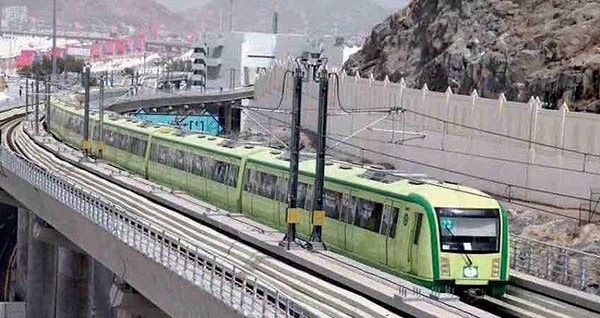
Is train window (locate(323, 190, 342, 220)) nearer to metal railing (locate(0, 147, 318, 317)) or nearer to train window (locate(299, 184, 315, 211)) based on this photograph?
train window (locate(299, 184, 315, 211))

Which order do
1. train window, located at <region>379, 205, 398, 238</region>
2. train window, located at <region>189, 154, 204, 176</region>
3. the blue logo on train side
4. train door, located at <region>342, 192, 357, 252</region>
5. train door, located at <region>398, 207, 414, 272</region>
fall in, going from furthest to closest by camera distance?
the blue logo on train side
train window, located at <region>189, 154, 204, 176</region>
train door, located at <region>342, 192, 357, 252</region>
train window, located at <region>379, 205, 398, 238</region>
train door, located at <region>398, 207, 414, 272</region>

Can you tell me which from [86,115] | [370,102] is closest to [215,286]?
[86,115]

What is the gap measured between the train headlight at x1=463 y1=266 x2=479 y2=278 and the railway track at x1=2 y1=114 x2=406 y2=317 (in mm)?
2280

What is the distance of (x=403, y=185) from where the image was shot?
23.7 m

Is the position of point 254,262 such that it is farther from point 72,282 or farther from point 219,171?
point 72,282

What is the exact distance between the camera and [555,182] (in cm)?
3947

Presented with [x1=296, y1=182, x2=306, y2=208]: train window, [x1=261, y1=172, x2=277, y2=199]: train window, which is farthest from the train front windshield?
[x1=261, y1=172, x2=277, y2=199]: train window

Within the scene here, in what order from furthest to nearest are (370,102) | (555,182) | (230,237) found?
(370,102) → (555,182) → (230,237)

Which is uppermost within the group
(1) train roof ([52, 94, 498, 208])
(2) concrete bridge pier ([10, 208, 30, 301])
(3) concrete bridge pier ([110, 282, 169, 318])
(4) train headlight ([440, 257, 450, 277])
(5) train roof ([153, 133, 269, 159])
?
(1) train roof ([52, 94, 498, 208])

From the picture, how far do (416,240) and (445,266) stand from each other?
2.57 ft

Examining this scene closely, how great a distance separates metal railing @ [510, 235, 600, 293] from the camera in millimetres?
24188

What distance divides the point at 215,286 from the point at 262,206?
900cm

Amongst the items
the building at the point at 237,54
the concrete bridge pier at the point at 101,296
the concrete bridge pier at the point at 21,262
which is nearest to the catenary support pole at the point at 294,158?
the concrete bridge pier at the point at 101,296

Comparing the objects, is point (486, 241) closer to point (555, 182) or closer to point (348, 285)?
point (348, 285)
